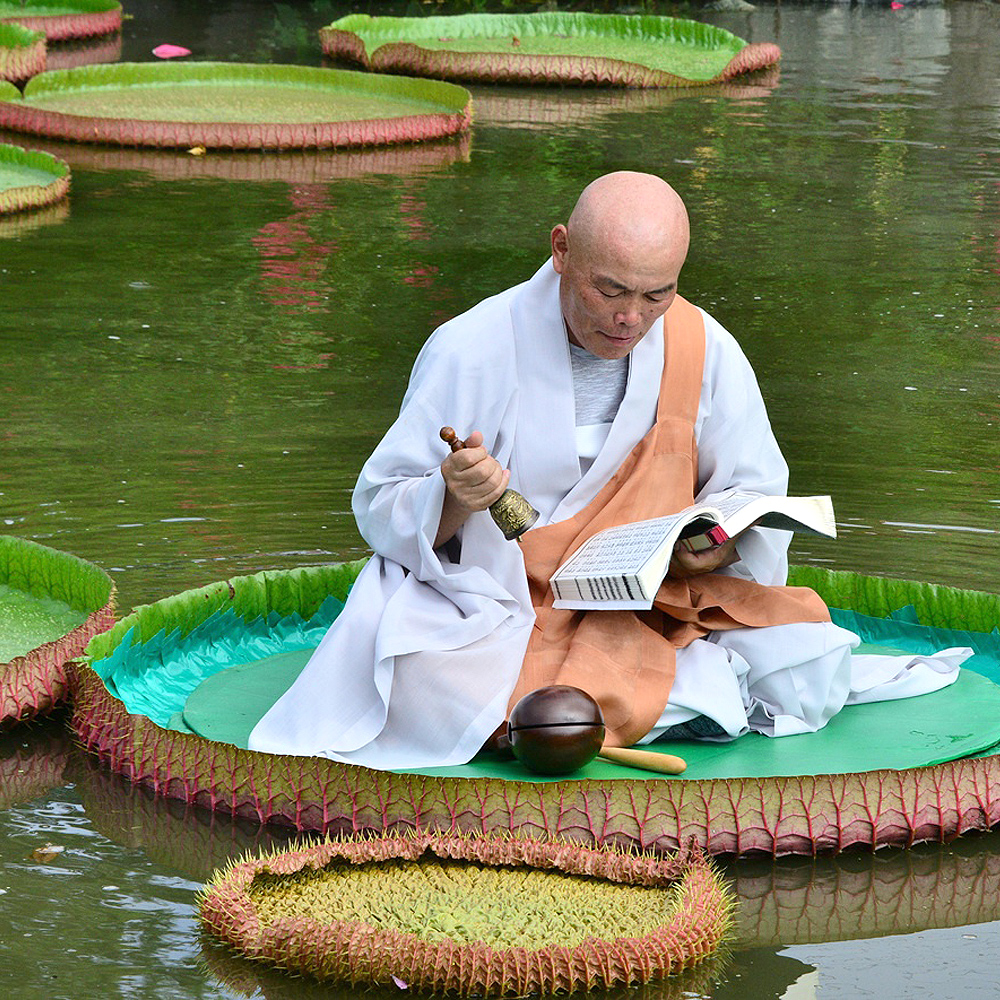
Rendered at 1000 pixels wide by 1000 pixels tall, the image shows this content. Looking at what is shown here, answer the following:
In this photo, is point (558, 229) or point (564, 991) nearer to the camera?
point (564, 991)

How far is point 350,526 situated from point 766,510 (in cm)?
167

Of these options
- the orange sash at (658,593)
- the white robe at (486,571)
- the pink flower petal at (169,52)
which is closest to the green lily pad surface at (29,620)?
the white robe at (486,571)

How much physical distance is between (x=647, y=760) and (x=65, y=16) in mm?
12415

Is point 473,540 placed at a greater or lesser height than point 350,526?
greater

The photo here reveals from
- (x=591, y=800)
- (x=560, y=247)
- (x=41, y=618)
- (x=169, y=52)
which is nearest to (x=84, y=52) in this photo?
(x=169, y=52)

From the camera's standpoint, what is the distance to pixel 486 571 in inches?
129

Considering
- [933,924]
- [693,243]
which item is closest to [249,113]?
[693,243]

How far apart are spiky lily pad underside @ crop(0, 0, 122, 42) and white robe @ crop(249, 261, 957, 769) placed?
11059mm

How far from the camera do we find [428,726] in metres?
3.16

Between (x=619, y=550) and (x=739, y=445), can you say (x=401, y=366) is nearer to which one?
(x=739, y=445)

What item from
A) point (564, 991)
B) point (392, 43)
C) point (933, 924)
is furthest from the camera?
point (392, 43)

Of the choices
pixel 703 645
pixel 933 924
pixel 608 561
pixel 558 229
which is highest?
pixel 558 229

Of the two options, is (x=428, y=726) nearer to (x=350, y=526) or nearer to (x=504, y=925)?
(x=504, y=925)

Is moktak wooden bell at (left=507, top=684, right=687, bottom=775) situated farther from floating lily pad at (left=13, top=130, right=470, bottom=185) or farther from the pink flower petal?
the pink flower petal
